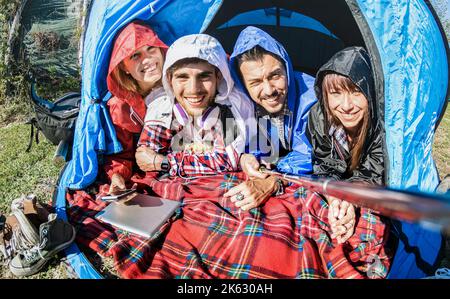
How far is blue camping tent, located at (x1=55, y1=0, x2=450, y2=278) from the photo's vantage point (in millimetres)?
1620

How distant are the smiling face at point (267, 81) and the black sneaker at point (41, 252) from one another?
4.11ft

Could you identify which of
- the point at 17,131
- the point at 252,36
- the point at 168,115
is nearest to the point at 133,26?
the point at 168,115

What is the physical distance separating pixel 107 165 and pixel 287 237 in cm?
121

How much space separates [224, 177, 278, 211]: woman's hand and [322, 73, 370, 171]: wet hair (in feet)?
1.50

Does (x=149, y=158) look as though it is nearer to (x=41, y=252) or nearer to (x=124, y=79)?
(x=124, y=79)

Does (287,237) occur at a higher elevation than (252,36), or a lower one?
lower

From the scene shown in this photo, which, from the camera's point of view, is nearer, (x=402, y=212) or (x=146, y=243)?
(x=402, y=212)

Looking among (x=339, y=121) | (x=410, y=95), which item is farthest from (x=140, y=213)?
(x=410, y=95)

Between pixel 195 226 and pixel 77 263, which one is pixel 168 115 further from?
pixel 77 263

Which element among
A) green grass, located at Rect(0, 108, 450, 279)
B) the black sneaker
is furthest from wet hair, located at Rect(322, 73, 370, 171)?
the black sneaker

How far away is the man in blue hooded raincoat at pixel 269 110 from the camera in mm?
1993

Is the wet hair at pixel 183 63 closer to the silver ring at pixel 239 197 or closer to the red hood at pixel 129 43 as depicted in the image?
the red hood at pixel 129 43

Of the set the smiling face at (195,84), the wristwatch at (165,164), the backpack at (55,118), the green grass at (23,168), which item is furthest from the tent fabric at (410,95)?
the green grass at (23,168)

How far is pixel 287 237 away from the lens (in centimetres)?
174
